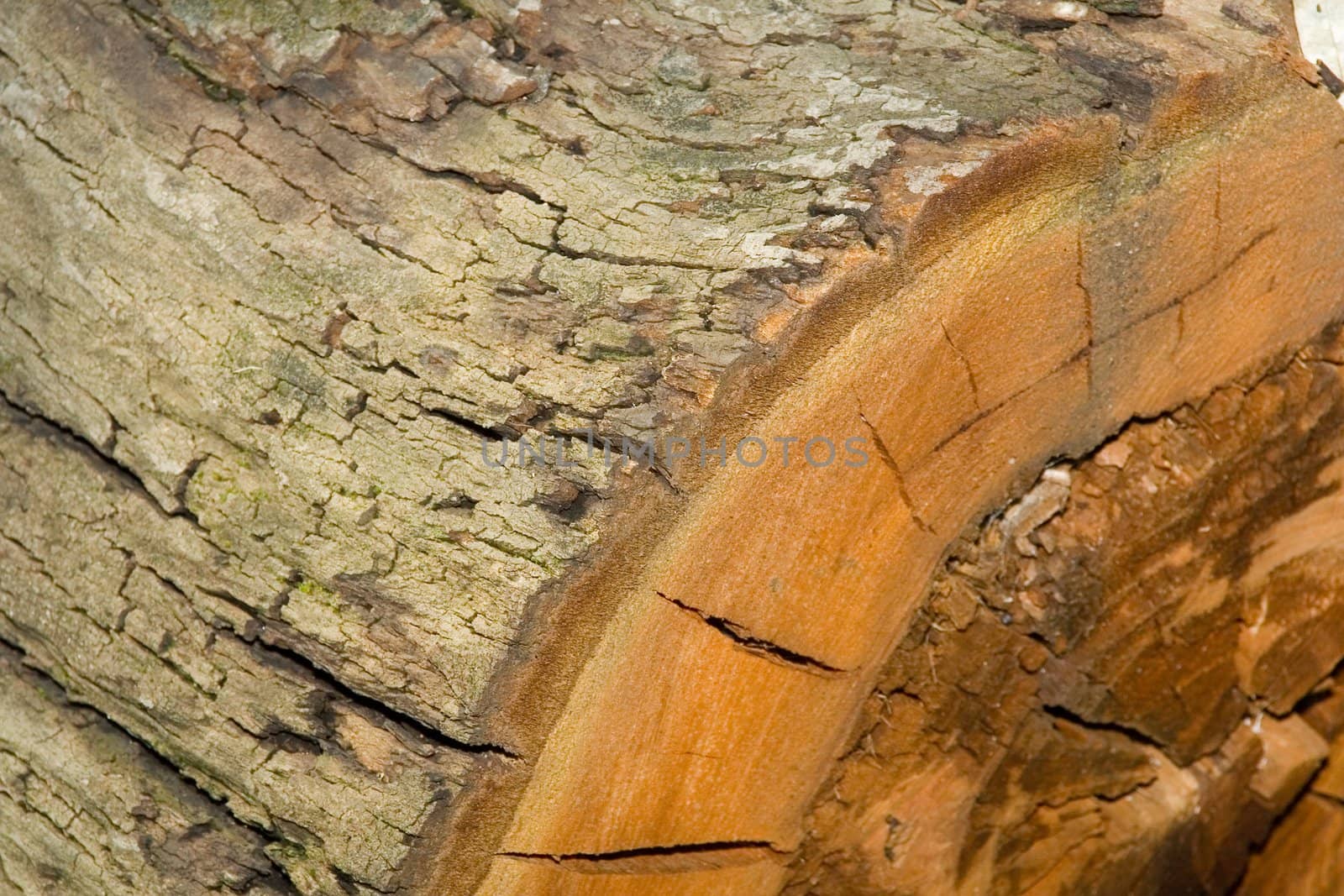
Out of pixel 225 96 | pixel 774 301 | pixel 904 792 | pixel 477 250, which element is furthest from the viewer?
pixel 904 792

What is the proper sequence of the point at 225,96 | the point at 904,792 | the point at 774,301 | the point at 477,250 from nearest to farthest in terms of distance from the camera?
the point at 774,301 → the point at 477,250 → the point at 225,96 → the point at 904,792

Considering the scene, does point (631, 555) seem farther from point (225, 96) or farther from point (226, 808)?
point (225, 96)

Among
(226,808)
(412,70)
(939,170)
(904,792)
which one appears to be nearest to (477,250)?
(412,70)

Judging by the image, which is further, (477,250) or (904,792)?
(904,792)

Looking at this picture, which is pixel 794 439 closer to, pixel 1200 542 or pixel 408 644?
pixel 408 644

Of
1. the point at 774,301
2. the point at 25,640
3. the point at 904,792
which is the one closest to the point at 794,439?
the point at 774,301

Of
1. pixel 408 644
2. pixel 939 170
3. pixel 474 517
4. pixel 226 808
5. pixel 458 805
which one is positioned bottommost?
pixel 226 808

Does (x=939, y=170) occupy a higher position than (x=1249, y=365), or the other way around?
(x=1249, y=365)
